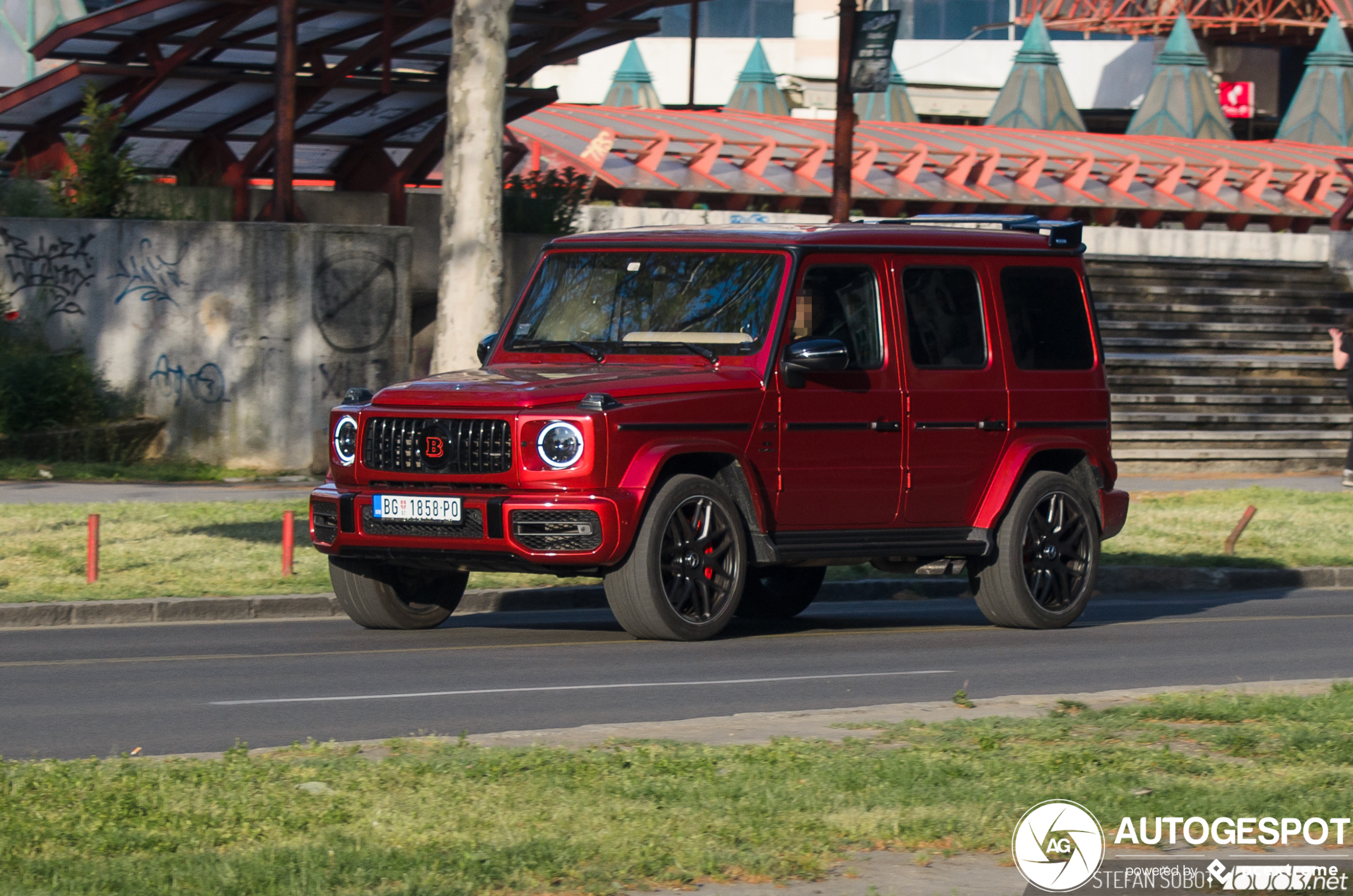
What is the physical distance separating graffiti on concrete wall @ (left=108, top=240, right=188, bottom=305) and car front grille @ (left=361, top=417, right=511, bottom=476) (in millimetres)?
11647

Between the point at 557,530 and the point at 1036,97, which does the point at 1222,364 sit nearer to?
the point at 557,530

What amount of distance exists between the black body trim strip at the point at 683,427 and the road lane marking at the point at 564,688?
1456 millimetres

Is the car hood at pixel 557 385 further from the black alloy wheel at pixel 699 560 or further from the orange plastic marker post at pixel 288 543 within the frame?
the orange plastic marker post at pixel 288 543

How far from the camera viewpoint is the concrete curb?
1203 cm

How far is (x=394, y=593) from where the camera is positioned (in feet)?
36.8

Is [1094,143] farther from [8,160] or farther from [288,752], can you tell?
[288,752]

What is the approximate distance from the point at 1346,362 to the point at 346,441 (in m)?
15.7

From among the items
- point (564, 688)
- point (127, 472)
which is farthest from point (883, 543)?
point (127, 472)

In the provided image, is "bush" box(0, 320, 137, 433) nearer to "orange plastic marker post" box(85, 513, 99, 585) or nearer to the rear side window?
"orange plastic marker post" box(85, 513, 99, 585)

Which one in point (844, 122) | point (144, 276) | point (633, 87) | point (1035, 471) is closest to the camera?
point (1035, 471)

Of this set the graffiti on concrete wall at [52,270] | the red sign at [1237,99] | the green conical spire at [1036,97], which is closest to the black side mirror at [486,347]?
the graffiti on concrete wall at [52,270]

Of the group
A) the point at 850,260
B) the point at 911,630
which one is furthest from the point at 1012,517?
the point at 850,260

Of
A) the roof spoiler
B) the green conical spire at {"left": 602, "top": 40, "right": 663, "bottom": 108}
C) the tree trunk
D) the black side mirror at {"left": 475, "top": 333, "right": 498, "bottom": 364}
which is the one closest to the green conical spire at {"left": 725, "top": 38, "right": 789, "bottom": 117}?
the green conical spire at {"left": 602, "top": 40, "right": 663, "bottom": 108}

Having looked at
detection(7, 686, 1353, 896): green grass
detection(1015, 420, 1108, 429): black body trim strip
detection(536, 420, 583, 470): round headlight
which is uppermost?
detection(1015, 420, 1108, 429): black body trim strip
